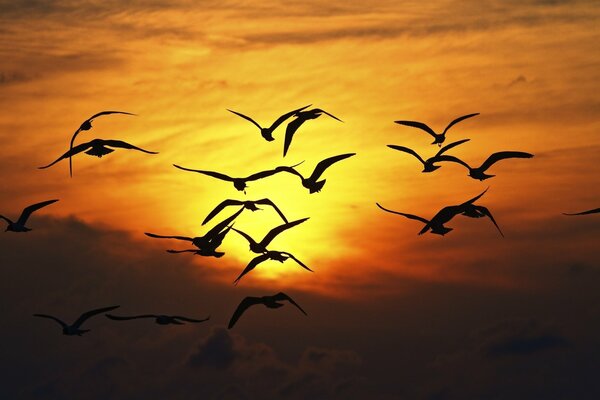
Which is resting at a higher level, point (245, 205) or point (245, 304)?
point (245, 205)

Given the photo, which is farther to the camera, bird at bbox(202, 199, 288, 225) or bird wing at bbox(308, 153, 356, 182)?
bird wing at bbox(308, 153, 356, 182)

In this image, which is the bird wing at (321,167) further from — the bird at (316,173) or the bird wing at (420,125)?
the bird wing at (420,125)

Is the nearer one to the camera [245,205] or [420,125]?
[245,205]

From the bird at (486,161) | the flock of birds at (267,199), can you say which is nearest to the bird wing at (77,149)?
the flock of birds at (267,199)

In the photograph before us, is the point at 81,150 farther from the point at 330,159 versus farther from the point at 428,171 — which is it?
the point at 428,171

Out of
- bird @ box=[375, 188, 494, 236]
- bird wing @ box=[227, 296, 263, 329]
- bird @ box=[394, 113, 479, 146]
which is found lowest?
bird wing @ box=[227, 296, 263, 329]

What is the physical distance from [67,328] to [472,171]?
2206 centimetres

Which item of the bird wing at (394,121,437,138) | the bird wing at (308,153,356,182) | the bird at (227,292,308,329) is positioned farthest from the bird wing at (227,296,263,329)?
the bird wing at (394,121,437,138)

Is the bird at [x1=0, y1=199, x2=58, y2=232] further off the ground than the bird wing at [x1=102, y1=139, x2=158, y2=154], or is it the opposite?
the bird wing at [x1=102, y1=139, x2=158, y2=154]

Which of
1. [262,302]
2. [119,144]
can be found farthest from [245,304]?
[119,144]

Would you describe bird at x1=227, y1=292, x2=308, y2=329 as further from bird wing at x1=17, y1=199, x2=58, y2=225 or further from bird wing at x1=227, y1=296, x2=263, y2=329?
bird wing at x1=17, y1=199, x2=58, y2=225

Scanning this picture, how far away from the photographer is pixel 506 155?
51562 mm

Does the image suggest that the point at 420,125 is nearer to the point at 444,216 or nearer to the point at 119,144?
the point at 444,216

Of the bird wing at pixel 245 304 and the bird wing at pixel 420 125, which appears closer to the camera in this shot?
the bird wing at pixel 245 304
